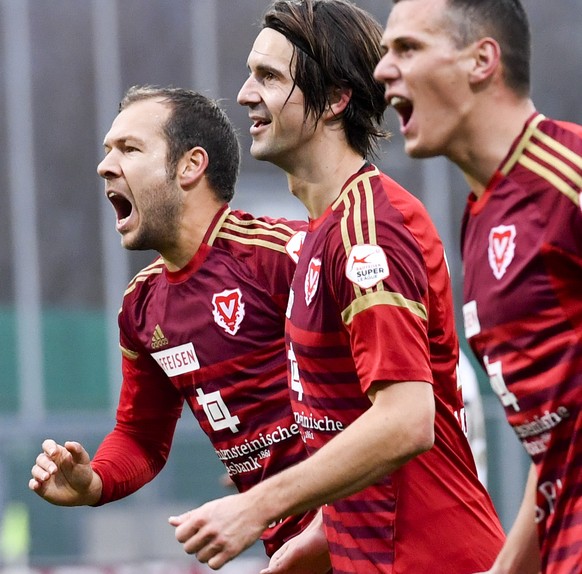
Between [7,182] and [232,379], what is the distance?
13717mm

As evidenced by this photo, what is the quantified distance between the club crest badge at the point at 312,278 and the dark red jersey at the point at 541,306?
0.68 meters

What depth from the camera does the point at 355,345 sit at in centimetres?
351

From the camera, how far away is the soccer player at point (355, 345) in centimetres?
334

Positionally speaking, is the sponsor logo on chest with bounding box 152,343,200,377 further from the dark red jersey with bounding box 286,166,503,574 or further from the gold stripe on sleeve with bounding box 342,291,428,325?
the gold stripe on sleeve with bounding box 342,291,428,325

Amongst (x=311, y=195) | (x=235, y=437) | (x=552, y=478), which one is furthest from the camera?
(x=235, y=437)

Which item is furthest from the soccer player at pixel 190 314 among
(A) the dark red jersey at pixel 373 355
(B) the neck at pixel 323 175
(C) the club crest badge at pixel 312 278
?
(C) the club crest badge at pixel 312 278

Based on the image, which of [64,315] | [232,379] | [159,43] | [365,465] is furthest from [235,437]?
[159,43]

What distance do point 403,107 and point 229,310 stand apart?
170 centimetres

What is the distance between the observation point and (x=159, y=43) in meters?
18.6

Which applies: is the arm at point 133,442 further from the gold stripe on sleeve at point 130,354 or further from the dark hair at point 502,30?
the dark hair at point 502,30

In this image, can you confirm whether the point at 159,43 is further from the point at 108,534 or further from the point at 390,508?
the point at 390,508

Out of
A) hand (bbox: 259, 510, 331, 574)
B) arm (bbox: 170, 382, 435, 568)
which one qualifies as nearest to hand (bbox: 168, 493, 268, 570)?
arm (bbox: 170, 382, 435, 568)

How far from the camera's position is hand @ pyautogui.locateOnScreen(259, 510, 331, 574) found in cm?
420

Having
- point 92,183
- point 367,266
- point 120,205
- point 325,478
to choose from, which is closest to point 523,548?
point 325,478
